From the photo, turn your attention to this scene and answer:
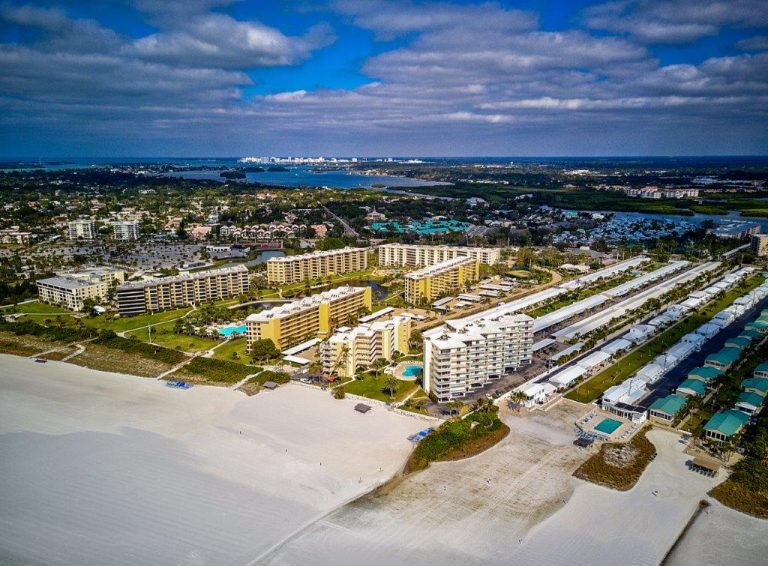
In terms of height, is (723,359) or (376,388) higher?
(723,359)

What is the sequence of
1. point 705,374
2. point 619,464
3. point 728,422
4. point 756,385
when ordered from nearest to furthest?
point 619,464, point 728,422, point 756,385, point 705,374

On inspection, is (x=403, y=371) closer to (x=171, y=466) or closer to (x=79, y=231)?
(x=171, y=466)

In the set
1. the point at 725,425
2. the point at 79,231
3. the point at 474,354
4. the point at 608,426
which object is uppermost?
the point at 79,231

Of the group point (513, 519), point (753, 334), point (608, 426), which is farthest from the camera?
point (753, 334)

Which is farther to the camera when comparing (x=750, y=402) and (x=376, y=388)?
(x=376, y=388)

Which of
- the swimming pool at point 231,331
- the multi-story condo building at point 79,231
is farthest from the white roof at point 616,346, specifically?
the multi-story condo building at point 79,231

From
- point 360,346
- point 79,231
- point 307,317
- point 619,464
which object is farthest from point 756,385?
point 79,231

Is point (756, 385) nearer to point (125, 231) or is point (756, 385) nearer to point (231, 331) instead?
point (231, 331)
